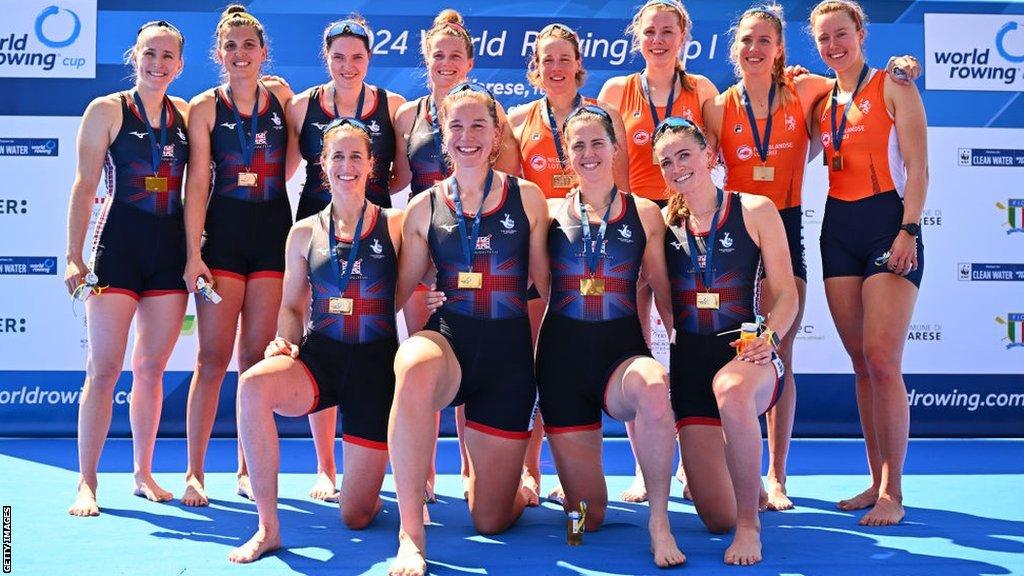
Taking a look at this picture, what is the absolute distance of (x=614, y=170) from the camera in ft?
14.0

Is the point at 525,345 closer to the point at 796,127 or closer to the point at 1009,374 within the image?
the point at 796,127

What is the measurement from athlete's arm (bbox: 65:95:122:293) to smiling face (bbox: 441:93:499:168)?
1.55m

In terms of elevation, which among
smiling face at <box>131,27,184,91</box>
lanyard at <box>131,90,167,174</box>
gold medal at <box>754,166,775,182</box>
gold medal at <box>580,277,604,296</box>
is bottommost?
gold medal at <box>580,277,604,296</box>

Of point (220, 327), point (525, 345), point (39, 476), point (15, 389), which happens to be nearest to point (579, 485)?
point (525, 345)

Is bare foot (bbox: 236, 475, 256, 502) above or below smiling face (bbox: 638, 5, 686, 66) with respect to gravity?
below

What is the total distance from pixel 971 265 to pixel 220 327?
15.3 ft

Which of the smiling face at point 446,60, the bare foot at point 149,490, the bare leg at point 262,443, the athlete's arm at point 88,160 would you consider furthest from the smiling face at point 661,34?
the bare foot at point 149,490

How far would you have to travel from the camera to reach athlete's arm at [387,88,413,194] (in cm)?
465

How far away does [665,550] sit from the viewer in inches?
134

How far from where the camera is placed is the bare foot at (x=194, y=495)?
4.40 m

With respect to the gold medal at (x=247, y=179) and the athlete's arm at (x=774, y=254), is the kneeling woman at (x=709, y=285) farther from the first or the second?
the gold medal at (x=247, y=179)

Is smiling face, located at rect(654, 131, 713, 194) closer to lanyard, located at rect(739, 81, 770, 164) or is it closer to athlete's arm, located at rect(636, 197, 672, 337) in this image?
athlete's arm, located at rect(636, 197, 672, 337)

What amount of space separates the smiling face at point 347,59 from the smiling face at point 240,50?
0.33 m

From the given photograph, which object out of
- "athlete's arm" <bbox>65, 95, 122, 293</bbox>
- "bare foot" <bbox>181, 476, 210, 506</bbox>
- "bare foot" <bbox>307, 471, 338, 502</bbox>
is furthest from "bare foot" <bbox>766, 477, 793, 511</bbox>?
"athlete's arm" <bbox>65, 95, 122, 293</bbox>
